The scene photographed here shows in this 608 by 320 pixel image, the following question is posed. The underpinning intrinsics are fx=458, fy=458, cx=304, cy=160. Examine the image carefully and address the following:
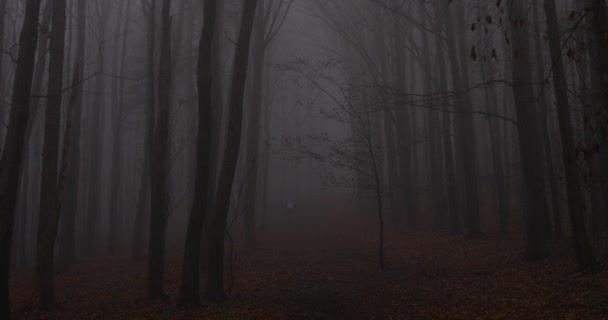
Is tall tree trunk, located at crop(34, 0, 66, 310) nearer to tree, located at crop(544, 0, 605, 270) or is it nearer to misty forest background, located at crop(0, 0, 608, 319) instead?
misty forest background, located at crop(0, 0, 608, 319)

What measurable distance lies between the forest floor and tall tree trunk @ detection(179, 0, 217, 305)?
501mm

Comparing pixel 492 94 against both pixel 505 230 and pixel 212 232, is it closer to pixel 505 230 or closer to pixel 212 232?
pixel 505 230

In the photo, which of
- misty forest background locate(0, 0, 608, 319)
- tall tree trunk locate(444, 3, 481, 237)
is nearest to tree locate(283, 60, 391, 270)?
misty forest background locate(0, 0, 608, 319)

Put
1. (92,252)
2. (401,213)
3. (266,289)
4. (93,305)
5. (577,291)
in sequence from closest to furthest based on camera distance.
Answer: (577,291) → (93,305) → (266,289) → (92,252) → (401,213)

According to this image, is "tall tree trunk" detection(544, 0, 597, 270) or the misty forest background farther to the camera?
"tall tree trunk" detection(544, 0, 597, 270)

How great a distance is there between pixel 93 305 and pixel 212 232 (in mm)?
3326

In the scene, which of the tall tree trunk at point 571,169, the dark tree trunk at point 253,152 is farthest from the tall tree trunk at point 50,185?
the tall tree trunk at point 571,169

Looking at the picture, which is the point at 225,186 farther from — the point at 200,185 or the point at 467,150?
the point at 467,150

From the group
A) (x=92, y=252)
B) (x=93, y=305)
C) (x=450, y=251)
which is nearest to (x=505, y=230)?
(x=450, y=251)

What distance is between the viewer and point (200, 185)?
8.99m

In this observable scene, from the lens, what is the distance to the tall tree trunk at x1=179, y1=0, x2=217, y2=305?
898cm

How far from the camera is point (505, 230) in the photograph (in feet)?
54.6

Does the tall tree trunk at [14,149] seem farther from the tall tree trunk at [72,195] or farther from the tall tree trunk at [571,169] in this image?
the tall tree trunk at [571,169]

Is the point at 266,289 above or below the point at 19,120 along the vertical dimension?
below
